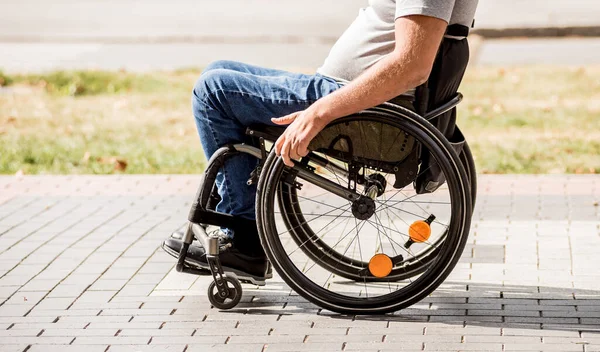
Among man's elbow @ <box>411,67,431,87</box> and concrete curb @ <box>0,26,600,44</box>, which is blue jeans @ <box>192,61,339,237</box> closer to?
man's elbow @ <box>411,67,431,87</box>

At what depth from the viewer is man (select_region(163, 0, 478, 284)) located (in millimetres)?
3658

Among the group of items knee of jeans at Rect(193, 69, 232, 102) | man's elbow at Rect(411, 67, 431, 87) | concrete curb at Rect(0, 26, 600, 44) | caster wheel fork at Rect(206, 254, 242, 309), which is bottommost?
concrete curb at Rect(0, 26, 600, 44)

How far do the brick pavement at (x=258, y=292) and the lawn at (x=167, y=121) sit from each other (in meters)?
0.95

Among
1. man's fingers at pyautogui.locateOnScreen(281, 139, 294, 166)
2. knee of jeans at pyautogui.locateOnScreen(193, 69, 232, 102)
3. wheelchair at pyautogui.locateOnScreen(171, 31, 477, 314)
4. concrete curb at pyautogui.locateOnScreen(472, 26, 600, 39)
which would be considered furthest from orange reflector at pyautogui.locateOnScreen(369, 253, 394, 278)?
concrete curb at pyautogui.locateOnScreen(472, 26, 600, 39)

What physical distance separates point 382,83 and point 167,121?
16.4 feet

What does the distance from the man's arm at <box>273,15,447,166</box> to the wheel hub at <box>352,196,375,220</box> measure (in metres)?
0.32

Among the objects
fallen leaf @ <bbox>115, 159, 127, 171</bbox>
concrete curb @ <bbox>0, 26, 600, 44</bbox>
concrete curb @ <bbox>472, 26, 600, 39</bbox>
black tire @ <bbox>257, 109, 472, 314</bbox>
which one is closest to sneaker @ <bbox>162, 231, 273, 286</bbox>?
black tire @ <bbox>257, 109, 472, 314</bbox>

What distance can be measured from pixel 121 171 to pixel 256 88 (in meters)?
3.24

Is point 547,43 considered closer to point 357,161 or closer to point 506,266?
point 506,266

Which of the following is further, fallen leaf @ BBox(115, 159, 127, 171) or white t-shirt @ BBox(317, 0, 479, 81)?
fallen leaf @ BBox(115, 159, 127, 171)

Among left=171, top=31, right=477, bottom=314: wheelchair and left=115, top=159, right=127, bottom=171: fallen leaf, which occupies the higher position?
left=171, top=31, right=477, bottom=314: wheelchair

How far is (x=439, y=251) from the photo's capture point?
4.08 meters

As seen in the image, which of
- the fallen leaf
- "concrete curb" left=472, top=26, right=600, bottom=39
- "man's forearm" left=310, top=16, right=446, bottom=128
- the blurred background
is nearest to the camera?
"man's forearm" left=310, top=16, right=446, bottom=128

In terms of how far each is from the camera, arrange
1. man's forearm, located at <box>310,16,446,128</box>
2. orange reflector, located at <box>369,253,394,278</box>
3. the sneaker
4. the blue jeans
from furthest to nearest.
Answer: the sneaker, orange reflector, located at <box>369,253,394,278</box>, the blue jeans, man's forearm, located at <box>310,16,446,128</box>
